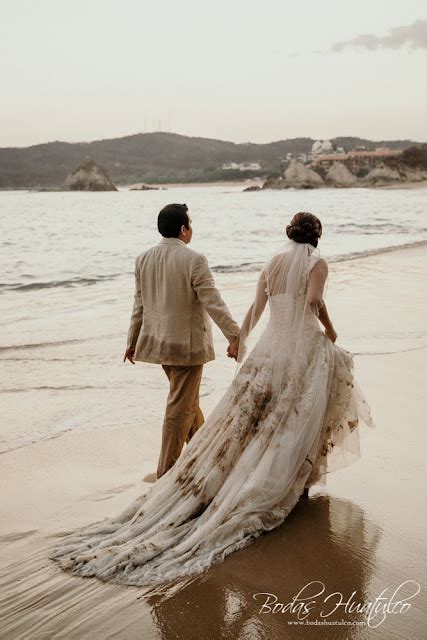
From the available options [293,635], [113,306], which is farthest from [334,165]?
[293,635]

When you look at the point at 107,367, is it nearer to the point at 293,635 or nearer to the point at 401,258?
the point at 293,635

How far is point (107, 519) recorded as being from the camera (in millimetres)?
3941

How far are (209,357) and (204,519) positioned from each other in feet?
3.66

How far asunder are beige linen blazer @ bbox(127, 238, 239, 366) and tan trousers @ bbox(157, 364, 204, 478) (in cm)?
13

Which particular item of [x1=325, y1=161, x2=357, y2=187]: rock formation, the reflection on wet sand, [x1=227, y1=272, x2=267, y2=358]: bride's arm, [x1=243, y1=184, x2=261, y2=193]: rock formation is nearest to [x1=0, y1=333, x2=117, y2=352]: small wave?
[x1=227, y1=272, x2=267, y2=358]: bride's arm

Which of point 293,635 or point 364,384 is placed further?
point 364,384

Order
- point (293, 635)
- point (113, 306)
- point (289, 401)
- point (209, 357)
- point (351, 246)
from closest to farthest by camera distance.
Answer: point (293, 635)
point (289, 401)
point (209, 357)
point (113, 306)
point (351, 246)

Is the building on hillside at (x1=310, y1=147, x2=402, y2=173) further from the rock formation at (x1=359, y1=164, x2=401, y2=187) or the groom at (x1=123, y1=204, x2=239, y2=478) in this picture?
the groom at (x1=123, y1=204, x2=239, y2=478)

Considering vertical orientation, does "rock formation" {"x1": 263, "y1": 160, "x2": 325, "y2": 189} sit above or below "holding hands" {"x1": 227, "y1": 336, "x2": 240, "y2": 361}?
above

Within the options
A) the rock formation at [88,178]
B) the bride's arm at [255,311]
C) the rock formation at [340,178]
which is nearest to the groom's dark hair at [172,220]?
the bride's arm at [255,311]

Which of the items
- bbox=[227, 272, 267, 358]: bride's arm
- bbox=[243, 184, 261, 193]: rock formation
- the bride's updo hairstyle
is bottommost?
bbox=[227, 272, 267, 358]: bride's arm

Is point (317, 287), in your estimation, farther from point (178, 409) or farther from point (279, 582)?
point (279, 582)

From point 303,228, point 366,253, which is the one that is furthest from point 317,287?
point 366,253

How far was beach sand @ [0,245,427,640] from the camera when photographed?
3047mm
